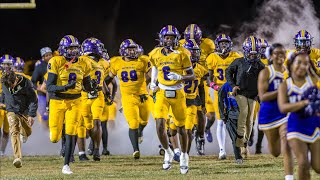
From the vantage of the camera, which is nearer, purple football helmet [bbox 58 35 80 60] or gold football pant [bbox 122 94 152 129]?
purple football helmet [bbox 58 35 80 60]

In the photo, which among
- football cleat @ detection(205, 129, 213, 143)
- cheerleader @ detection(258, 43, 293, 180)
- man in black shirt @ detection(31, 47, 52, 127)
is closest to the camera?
cheerleader @ detection(258, 43, 293, 180)

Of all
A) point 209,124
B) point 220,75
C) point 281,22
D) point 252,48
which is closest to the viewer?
point 252,48

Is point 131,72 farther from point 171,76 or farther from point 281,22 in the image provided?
point 281,22

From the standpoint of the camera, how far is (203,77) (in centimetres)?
1570

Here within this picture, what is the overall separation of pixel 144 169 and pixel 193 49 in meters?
2.59

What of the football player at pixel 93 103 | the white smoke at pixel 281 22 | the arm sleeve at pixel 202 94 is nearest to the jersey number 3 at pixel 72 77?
the football player at pixel 93 103

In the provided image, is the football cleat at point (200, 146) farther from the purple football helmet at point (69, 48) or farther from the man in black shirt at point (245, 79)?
the purple football helmet at point (69, 48)

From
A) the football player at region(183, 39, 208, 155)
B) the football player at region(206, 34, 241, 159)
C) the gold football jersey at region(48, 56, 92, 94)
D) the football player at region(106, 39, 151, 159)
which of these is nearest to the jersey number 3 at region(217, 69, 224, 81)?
the football player at region(206, 34, 241, 159)

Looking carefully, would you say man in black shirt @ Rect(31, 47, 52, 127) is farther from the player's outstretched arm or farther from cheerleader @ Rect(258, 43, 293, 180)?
cheerleader @ Rect(258, 43, 293, 180)

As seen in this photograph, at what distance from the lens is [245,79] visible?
14.1m

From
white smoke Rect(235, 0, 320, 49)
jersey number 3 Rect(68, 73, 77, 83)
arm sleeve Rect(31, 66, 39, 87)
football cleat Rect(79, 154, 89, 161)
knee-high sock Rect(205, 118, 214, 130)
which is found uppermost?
white smoke Rect(235, 0, 320, 49)

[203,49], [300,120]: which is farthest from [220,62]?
[300,120]

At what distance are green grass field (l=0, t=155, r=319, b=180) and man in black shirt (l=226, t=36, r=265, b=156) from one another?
603 millimetres

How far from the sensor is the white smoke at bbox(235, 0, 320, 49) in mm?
18070
